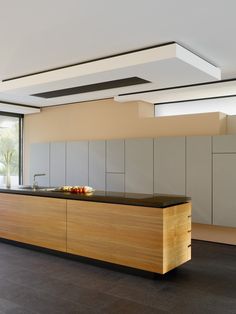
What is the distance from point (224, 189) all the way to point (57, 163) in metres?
3.51

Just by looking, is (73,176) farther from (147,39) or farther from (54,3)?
(54,3)

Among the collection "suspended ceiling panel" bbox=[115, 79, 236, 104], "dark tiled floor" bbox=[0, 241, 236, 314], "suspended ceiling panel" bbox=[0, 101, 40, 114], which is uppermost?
"suspended ceiling panel" bbox=[115, 79, 236, 104]

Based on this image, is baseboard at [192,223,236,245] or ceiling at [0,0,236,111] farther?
baseboard at [192,223,236,245]

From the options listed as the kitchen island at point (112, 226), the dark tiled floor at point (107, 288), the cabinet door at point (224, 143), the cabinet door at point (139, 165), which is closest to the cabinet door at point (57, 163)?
the cabinet door at point (139, 165)

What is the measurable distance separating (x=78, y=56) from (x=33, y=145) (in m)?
3.66

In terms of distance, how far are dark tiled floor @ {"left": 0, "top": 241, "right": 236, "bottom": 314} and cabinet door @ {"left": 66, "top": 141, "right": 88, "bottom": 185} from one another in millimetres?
2276

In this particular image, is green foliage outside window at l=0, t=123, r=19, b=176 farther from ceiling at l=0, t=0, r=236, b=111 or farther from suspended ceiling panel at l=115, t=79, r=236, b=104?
ceiling at l=0, t=0, r=236, b=111

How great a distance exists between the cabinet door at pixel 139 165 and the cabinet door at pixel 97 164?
21.7 inches

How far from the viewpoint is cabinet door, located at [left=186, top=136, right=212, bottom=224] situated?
16.4 ft

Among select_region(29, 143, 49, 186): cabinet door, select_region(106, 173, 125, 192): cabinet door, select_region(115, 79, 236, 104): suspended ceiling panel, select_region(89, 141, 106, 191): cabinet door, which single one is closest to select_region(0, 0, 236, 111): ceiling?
select_region(115, 79, 236, 104): suspended ceiling panel

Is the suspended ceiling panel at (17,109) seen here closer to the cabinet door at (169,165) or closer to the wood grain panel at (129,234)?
the cabinet door at (169,165)

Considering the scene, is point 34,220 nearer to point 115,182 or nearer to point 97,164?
point 115,182

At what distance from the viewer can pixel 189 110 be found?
614 centimetres

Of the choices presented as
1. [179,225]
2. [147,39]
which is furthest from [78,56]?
[179,225]
